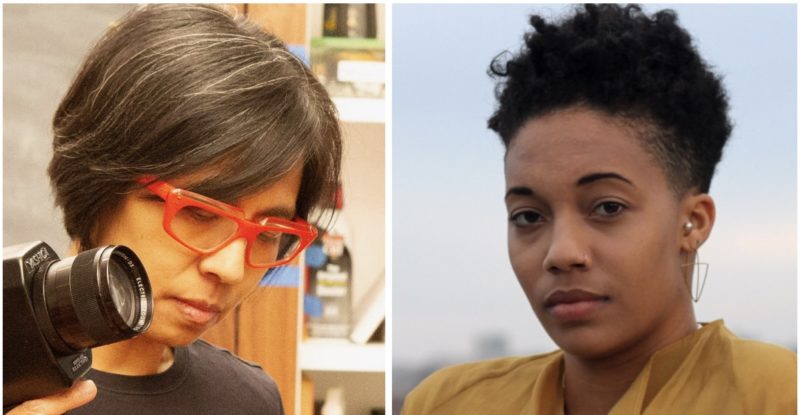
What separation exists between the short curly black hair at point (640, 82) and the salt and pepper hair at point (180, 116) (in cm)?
23

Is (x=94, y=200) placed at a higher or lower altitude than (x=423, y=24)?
lower

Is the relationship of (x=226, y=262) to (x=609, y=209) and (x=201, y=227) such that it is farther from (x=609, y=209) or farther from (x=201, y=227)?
(x=609, y=209)

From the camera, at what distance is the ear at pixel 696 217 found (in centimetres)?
91

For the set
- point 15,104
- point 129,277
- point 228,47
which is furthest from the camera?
point 15,104

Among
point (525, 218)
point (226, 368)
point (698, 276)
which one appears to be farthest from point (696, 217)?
point (226, 368)

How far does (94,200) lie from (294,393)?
12.6 inches

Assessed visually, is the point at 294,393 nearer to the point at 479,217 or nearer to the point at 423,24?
the point at 479,217

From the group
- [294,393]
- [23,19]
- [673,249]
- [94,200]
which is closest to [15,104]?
[23,19]

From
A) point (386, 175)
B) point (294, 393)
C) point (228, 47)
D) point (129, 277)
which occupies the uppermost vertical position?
point (228, 47)

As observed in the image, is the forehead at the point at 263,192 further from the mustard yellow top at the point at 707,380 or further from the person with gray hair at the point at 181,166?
the mustard yellow top at the point at 707,380

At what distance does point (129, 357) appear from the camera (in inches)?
37.2

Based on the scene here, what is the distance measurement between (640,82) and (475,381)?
1.19 ft

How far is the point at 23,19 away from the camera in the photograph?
1065mm

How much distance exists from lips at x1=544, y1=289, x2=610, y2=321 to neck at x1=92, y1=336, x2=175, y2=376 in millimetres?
→ 391
